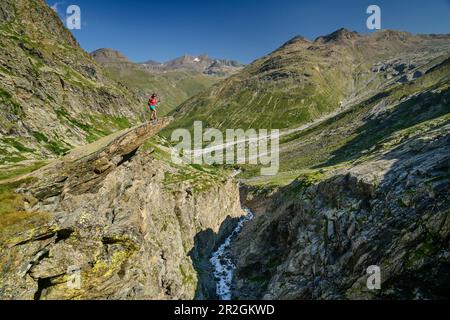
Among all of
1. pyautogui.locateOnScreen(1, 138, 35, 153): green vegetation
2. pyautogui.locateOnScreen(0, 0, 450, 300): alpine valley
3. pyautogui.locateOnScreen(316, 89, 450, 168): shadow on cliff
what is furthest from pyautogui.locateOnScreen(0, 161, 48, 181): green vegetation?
pyautogui.locateOnScreen(316, 89, 450, 168): shadow on cliff

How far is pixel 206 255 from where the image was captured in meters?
51.7

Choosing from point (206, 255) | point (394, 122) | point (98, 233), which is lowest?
point (206, 255)

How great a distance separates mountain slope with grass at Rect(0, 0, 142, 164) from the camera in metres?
55.0

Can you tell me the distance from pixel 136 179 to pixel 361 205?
24343 mm

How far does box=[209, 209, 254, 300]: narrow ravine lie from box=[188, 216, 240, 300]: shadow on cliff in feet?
2.13

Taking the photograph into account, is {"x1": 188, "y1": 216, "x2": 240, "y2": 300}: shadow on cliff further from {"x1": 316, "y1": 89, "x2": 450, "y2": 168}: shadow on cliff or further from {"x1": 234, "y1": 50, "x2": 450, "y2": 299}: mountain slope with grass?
{"x1": 316, "y1": 89, "x2": 450, "y2": 168}: shadow on cliff

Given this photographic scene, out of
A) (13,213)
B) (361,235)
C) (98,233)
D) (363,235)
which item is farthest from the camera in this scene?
(361,235)

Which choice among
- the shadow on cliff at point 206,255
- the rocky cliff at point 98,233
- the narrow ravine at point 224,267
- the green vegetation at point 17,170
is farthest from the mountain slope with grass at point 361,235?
the green vegetation at point 17,170

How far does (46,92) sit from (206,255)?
201 ft

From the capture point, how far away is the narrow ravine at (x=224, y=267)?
139 feet

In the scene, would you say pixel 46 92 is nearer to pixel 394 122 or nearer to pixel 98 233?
pixel 98 233

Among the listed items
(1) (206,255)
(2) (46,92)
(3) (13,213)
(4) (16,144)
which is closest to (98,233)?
(3) (13,213)
